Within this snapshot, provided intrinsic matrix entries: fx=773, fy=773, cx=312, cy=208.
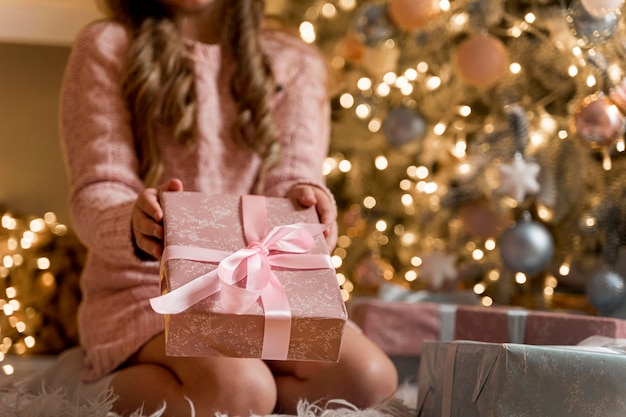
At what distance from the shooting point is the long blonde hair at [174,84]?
1383mm

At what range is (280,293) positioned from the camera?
956 mm

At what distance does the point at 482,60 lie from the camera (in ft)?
5.27

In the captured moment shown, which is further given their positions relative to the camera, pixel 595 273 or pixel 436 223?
pixel 436 223

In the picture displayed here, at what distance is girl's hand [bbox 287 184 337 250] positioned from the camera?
3.75 ft

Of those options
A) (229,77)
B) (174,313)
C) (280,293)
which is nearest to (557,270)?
(229,77)

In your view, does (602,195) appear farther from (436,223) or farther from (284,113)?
(284,113)

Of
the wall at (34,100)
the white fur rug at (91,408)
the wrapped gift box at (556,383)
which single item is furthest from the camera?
the wall at (34,100)

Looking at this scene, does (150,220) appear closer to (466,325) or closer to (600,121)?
(466,325)

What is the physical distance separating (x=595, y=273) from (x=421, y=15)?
636 mm

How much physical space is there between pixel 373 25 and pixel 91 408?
105 centimetres

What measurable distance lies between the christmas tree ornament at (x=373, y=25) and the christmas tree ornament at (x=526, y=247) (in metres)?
0.52

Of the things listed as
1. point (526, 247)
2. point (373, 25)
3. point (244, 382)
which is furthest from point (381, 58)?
point (244, 382)

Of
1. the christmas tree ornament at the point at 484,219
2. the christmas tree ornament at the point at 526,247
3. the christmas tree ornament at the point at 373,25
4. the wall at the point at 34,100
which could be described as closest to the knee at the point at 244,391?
the christmas tree ornament at the point at 526,247

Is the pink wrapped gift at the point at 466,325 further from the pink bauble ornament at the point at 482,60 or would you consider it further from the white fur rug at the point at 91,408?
the pink bauble ornament at the point at 482,60
